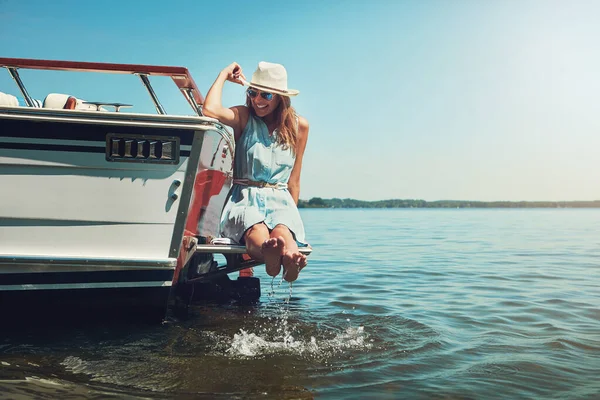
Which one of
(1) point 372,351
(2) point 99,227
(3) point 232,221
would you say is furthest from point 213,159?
(1) point 372,351

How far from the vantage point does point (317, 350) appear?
4586 mm

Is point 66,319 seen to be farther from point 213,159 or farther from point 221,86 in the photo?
point 221,86

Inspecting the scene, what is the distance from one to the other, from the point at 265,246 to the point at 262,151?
867mm

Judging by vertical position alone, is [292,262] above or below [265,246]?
below

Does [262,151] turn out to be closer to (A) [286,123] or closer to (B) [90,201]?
(A) [286,123]

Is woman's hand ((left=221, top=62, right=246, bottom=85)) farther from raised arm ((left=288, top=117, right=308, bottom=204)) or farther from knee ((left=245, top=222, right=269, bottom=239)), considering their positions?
knee ((left=245, top=222, right=269, bottom=239))

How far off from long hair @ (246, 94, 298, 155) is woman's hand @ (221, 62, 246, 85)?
0.55 feet

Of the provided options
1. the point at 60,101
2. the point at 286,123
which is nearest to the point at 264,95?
the point at 286,123

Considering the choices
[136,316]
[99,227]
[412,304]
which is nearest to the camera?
[99,227]

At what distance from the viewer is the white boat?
13.9ft

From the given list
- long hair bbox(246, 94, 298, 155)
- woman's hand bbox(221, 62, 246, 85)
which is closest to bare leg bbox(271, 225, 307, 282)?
long hair bbox(246, 94, 298, 155)

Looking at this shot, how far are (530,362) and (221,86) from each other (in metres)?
3.21

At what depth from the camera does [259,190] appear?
4574mm

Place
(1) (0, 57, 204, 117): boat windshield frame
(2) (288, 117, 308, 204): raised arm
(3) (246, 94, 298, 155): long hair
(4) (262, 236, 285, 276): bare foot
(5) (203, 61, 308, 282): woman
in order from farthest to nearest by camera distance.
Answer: (1) (0, 57, 204, 117): boat windshield frame < (2) (288, 117, 308, 204): raised arm < (3) (246, 94, 298, 155): long hair < (5) (203, 61, 308, 282): woman < (4) (262, 236, 285, 276): bare foot
